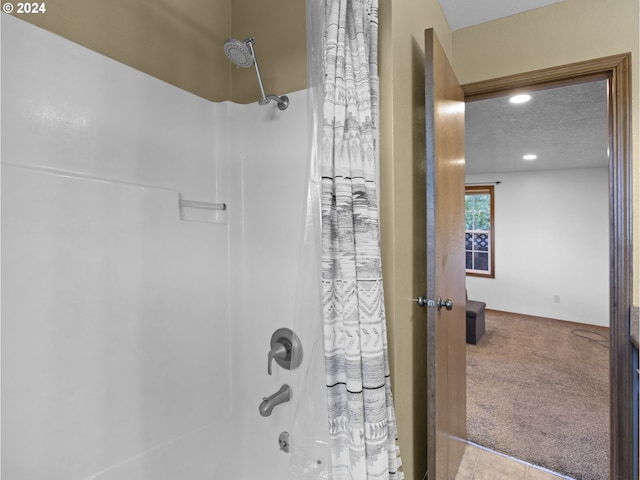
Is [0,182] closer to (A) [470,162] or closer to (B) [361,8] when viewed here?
(B) [361,8]

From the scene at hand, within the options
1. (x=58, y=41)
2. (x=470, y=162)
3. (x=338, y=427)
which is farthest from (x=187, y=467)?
(x=470, y=162)

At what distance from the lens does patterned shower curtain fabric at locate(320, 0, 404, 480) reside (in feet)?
3.23

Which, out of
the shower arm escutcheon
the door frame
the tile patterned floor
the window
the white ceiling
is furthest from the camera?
the window

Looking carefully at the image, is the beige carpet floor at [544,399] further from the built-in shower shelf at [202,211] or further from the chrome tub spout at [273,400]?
the built-in shower shelf at [202,211]

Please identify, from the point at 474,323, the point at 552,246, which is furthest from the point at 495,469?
→ the point at 552,246

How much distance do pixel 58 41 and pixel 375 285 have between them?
1.25m

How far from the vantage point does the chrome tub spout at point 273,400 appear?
3.77 ft

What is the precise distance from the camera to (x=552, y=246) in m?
5.54

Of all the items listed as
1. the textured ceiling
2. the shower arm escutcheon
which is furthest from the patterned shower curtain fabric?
the textured ceiling

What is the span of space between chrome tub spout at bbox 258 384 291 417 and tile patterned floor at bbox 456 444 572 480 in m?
1.24

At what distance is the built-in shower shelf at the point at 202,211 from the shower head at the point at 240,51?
0.60 meters

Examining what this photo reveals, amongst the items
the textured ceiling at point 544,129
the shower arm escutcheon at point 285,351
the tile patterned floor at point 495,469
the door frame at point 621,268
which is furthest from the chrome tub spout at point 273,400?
the textured ceiling at point 544,129

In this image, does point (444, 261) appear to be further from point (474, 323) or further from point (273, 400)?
point (474, 323)

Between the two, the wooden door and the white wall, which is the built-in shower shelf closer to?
the wooden door
